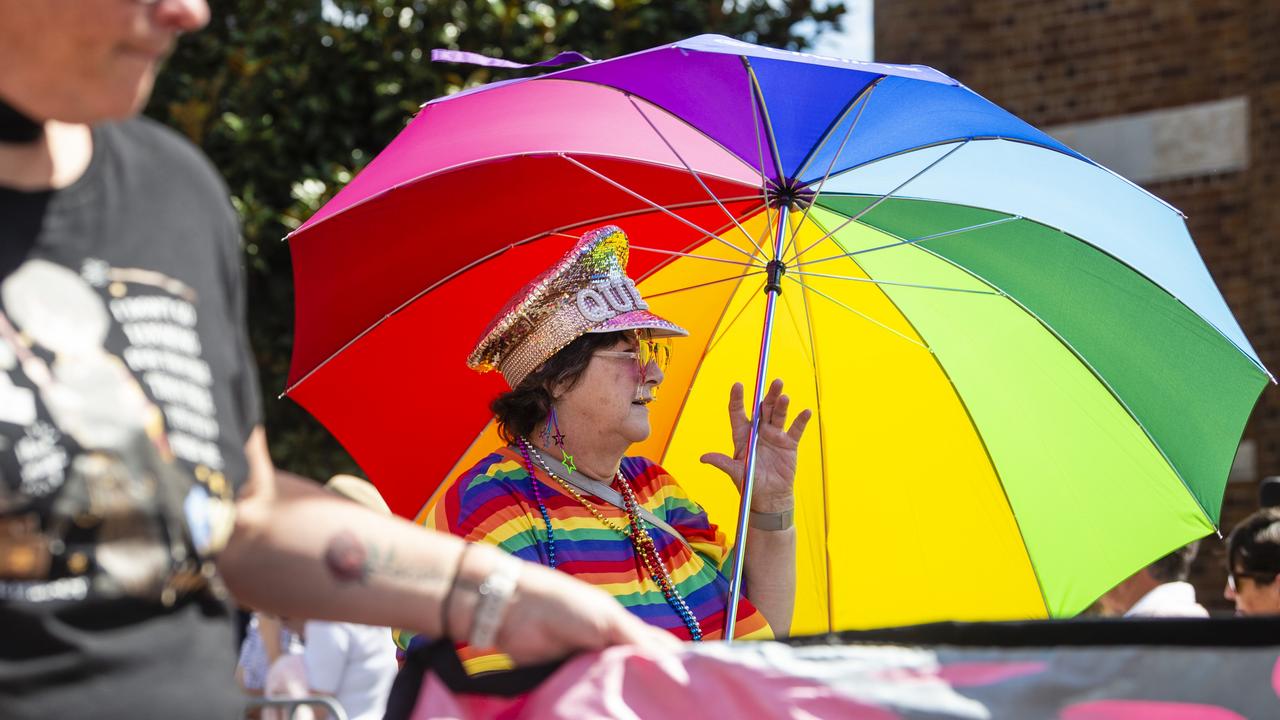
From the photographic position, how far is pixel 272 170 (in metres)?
9.07

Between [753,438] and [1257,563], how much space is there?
2.20 metres

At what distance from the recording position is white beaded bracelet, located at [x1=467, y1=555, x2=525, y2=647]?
5.18ft

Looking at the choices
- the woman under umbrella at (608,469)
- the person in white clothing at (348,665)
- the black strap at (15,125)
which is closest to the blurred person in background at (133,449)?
the black strap at (15,125)

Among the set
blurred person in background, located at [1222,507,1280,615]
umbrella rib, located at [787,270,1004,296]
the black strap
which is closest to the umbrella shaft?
umbrella rib, located at [787,270,1004,296]

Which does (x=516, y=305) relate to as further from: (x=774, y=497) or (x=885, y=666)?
(x=885, y=666)

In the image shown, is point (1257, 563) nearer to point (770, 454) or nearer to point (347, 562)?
point (770, 454)

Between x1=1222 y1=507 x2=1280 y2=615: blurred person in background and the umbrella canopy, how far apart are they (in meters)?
0.92

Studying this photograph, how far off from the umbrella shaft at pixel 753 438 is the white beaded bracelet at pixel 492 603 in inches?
75.5

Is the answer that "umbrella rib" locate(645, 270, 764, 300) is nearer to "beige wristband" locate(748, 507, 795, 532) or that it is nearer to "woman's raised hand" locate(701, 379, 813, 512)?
"woman's raised hand" locate(701, 379, 813, 512)


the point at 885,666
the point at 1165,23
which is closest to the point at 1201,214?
the point at 1165,23

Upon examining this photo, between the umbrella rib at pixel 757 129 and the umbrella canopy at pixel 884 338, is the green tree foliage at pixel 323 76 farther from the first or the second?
the umbrella rib at pixel 757 129

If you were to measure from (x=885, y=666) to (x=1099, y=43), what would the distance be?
886 centimetres

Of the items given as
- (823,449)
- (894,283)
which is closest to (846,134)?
(894,283)

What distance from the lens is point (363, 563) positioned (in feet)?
5.13
